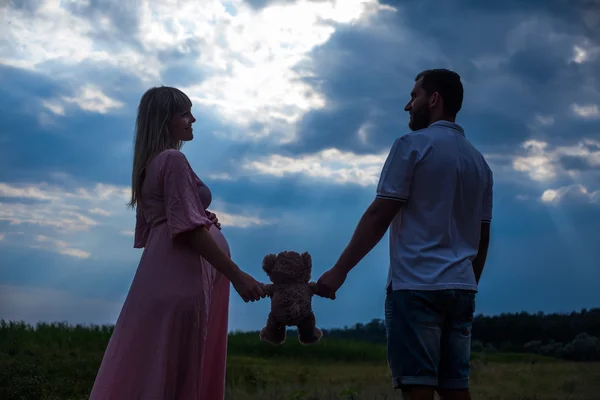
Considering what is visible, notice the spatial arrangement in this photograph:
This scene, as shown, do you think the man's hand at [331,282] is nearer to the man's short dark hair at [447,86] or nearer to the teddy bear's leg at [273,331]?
the teddy bear's leg at [273,331]

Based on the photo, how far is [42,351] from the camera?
30.8 ft

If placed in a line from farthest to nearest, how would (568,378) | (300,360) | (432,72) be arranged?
(300,360)
(568,378)
(432,72)

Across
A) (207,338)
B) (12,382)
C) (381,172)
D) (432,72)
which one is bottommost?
(12,382)

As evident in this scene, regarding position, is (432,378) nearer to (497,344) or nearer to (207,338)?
(207,338)

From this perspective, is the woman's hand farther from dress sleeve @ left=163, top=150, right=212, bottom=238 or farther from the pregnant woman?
dress sleeve @ left=163, top=150, right=212, bottom=238

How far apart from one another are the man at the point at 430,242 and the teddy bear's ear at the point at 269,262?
20.1 inches

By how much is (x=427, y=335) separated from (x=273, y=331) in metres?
1.08

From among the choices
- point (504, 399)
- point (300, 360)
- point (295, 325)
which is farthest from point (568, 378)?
point (295, 325)

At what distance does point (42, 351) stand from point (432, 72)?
26.0 ft

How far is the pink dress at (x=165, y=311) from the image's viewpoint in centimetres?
359

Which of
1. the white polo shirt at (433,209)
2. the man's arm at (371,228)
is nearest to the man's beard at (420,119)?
the white polo shirt at (433,209)

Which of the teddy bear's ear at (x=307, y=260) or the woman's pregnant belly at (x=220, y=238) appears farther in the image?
the woman's pregnant belly at (x=220, y=238)

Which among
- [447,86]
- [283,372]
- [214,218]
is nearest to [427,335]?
[447,86]

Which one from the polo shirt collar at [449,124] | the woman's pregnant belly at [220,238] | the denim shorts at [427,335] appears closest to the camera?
the denim shorts at [427,335]
